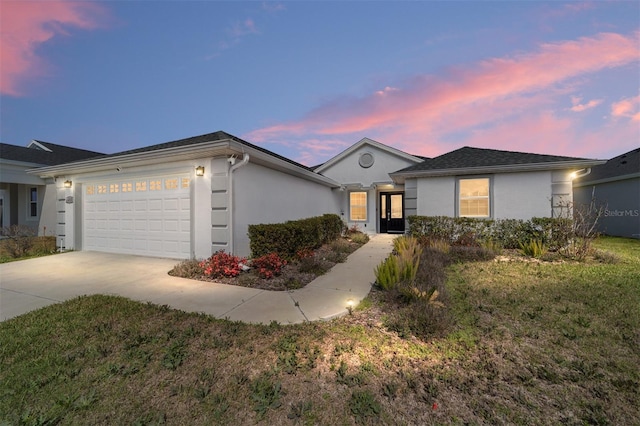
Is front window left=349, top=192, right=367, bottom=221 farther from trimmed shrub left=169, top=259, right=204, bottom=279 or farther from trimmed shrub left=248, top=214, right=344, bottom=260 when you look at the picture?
trimmed shrub left=169, top=259, right=204, bottom=279

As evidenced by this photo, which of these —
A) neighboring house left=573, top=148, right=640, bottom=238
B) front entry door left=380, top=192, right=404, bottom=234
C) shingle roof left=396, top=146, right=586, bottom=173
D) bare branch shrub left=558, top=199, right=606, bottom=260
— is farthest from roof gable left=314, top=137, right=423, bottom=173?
neighboring house left=573, top=148, right=640, bottom=238

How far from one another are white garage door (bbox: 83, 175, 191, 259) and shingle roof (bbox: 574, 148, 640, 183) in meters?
20.0

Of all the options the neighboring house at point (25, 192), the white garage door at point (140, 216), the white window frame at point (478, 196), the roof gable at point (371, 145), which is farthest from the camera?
the roof gable at point (371, 145)

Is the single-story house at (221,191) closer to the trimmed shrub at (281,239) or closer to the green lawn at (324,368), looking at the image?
the trimmed shrub at (281,239)

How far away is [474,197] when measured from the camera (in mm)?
10117

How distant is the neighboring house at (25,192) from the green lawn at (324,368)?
440 inches

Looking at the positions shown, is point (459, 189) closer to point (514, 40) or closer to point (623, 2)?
point (514, 40)

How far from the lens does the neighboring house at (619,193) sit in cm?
1191

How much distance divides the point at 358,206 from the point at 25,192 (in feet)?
58.8

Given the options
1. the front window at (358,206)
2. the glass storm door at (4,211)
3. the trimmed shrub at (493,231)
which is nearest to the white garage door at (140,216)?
the glass storm door at (4,211)

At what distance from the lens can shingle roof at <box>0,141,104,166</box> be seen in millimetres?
11361

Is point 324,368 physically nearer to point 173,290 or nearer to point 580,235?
point 173,290

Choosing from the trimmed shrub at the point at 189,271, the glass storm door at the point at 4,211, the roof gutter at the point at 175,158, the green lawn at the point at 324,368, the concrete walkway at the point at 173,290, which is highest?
the roof gutter at the point at 175,158

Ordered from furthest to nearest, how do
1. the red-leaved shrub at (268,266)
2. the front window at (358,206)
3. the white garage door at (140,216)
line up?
the front window at (358,206) < the white garage door at (140,216) < the red-leaved shrub at (268,266)
